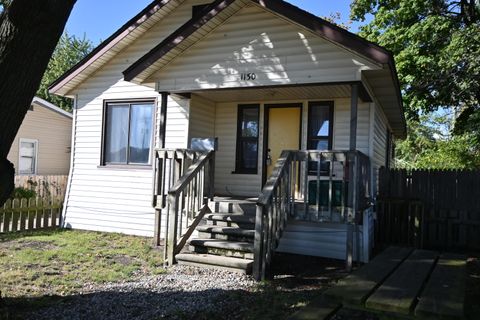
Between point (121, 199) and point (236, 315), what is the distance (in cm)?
698

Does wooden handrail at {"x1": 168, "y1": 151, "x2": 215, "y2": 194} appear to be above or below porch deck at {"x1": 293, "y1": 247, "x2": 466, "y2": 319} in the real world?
above

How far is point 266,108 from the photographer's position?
34.7ft

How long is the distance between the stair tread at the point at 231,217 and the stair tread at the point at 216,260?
3.03 feet

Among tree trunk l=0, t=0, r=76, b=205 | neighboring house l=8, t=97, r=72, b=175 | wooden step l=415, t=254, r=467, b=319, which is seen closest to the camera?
wooden step l=415, t=254, r=467, b=319

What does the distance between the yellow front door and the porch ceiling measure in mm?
327

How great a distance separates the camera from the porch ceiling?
884 cm

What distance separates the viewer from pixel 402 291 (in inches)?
131

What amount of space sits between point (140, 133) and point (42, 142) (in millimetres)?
13286

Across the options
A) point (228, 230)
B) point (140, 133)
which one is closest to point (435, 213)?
point (228, 230)

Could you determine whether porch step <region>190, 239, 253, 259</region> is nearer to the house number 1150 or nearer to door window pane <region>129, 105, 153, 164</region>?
the house number 1150

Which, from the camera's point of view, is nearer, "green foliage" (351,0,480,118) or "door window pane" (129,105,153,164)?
"door window pane" (129,105,153,164)

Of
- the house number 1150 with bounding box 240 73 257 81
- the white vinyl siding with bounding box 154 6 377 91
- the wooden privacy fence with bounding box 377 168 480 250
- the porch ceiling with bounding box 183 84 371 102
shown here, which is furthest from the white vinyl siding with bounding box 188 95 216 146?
the wooden privacy fence with bounding box 377 168 480 250

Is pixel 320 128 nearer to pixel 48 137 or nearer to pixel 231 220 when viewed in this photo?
pixel 231 220

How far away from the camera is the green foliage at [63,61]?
119ft
